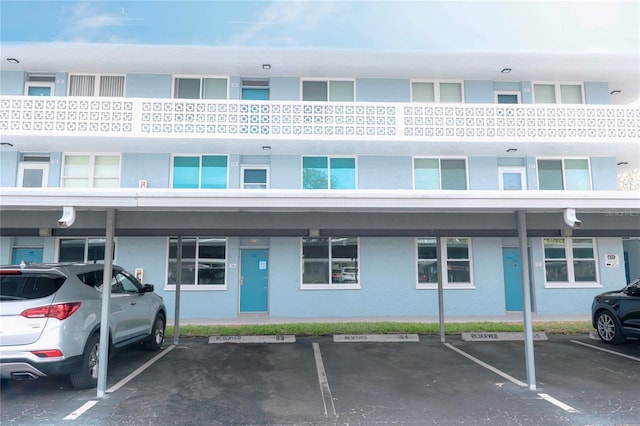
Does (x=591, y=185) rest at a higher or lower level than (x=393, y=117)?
lower

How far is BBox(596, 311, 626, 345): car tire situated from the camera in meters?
8.49

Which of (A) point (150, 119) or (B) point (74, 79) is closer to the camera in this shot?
(A) point (150, 119)

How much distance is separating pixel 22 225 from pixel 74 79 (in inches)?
333

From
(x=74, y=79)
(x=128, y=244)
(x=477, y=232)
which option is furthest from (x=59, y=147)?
(x=477, y=232)

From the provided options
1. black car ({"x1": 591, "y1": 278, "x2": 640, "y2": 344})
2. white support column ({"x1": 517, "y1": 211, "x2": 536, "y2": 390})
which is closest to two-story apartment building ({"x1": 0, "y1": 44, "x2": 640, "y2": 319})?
black car ({"x1": 591, "y1": 278, "x2": 640, "y2": 344})

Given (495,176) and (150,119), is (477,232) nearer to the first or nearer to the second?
(495,176)

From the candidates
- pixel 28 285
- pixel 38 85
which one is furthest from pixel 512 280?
pixel 38 85

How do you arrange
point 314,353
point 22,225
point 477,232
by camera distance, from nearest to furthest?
point 22,225, point 477,232, point 314,353

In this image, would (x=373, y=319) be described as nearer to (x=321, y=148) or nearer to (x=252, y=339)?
(x=252, y=339)

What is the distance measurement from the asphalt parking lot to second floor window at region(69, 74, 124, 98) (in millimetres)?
8846

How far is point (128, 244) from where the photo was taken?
12.2m

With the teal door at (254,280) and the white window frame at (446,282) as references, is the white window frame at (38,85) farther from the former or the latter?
the white window frame at (446,282)

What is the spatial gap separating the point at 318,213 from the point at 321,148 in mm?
6086

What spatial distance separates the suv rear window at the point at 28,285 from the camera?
496cm
